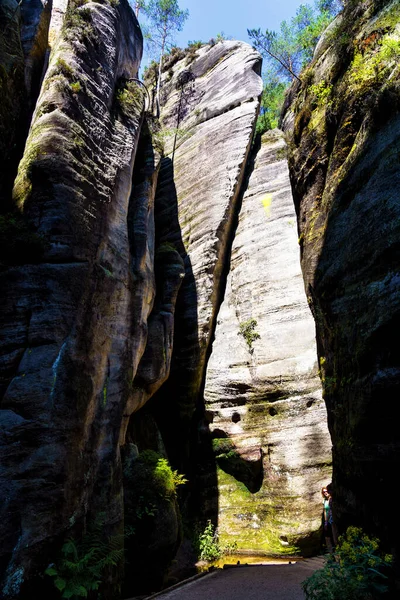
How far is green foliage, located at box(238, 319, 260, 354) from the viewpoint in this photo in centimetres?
1195

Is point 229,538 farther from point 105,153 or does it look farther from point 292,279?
point 105,153

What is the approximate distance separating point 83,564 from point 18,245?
5.25 metres

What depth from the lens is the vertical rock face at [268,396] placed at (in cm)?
948

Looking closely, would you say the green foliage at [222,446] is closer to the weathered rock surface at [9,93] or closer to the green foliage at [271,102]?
the weathered rock surface at [9,93]

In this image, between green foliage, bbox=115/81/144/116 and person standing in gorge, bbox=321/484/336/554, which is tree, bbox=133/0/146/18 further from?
person standing in gorge, bbox=321/484/336/554

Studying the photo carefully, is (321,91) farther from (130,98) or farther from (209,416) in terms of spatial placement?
(209,416)

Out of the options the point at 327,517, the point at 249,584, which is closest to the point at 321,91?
the point at 327,517

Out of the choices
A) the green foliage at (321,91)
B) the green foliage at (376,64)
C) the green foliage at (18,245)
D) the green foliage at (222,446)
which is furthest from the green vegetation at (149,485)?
the green foliage at (321,91)

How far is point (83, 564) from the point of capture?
550 cm

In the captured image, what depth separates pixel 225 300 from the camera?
1349cm

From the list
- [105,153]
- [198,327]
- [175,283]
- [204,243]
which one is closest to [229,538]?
[198,327]

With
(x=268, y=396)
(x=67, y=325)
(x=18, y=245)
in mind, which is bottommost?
(x=268, y=396)

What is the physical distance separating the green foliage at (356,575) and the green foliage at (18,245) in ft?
20.7

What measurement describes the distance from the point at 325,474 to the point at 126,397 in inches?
214
